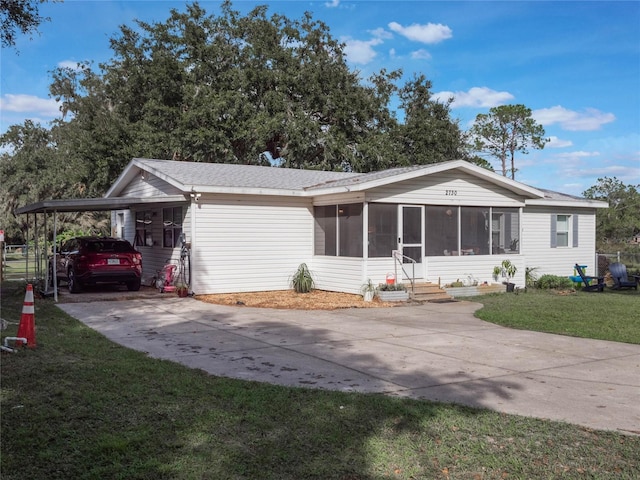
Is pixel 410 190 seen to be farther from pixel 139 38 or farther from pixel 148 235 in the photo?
pixel 139 38

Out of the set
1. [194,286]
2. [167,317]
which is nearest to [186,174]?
[194,286]

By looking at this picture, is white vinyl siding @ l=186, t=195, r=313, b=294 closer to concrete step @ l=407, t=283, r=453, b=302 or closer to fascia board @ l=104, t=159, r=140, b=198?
concrete step @ l=407, t=283, r=453, b=302

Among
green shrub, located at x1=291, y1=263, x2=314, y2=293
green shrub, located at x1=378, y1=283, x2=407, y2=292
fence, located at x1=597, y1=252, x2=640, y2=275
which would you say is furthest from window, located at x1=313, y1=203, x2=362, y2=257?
fence, located at x1=597, y1=252, x2=640, y2=275

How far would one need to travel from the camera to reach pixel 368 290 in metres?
14.3

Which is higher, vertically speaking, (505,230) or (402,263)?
(505,230)

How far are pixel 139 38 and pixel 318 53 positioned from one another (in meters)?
9.57

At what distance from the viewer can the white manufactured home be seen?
1467 centimetres

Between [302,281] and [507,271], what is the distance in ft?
20.6

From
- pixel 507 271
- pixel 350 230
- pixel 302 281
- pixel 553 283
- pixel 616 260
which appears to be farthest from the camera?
pixel 616 260

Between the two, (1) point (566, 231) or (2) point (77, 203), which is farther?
(1) point (566, 231)

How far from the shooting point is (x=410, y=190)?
49.8ft

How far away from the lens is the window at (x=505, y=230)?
55.7 ft

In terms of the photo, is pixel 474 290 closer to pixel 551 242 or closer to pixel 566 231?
pixel 551 242


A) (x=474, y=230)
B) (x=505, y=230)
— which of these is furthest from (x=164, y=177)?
(x=505, y=230)
